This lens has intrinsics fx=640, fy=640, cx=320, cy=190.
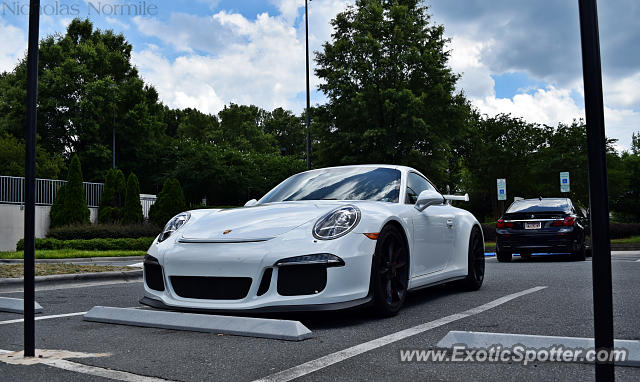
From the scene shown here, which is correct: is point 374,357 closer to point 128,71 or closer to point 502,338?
point 502,338

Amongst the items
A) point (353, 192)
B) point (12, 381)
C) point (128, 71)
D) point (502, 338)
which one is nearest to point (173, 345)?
point (12, 381)

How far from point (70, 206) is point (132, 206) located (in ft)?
8.10

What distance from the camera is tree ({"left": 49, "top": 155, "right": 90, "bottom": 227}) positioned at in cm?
2544

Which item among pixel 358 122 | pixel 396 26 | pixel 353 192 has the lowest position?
pixel 353 192

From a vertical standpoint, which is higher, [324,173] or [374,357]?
[324,173]

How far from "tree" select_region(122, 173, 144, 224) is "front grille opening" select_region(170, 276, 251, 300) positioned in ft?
73.2

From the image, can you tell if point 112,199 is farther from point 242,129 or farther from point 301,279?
point 242,129

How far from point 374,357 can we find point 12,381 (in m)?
1.90

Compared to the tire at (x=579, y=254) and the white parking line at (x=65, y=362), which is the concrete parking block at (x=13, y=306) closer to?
the white parking line at (x=65, y=362)

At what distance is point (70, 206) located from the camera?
25500 millimetres

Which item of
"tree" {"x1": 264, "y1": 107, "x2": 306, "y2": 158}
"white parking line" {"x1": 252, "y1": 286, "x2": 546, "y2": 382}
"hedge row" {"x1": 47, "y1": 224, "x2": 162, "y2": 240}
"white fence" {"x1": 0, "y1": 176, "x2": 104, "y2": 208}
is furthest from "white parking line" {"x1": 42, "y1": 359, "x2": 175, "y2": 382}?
"tree" {"x1": 264, "y1": 107, "x2": 306, "y2": 158}

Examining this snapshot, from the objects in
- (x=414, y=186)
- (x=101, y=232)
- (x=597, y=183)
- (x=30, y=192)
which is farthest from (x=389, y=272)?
(x=101, y=232)

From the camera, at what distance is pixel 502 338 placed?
149 inches

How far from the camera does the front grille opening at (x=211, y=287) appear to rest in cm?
474
